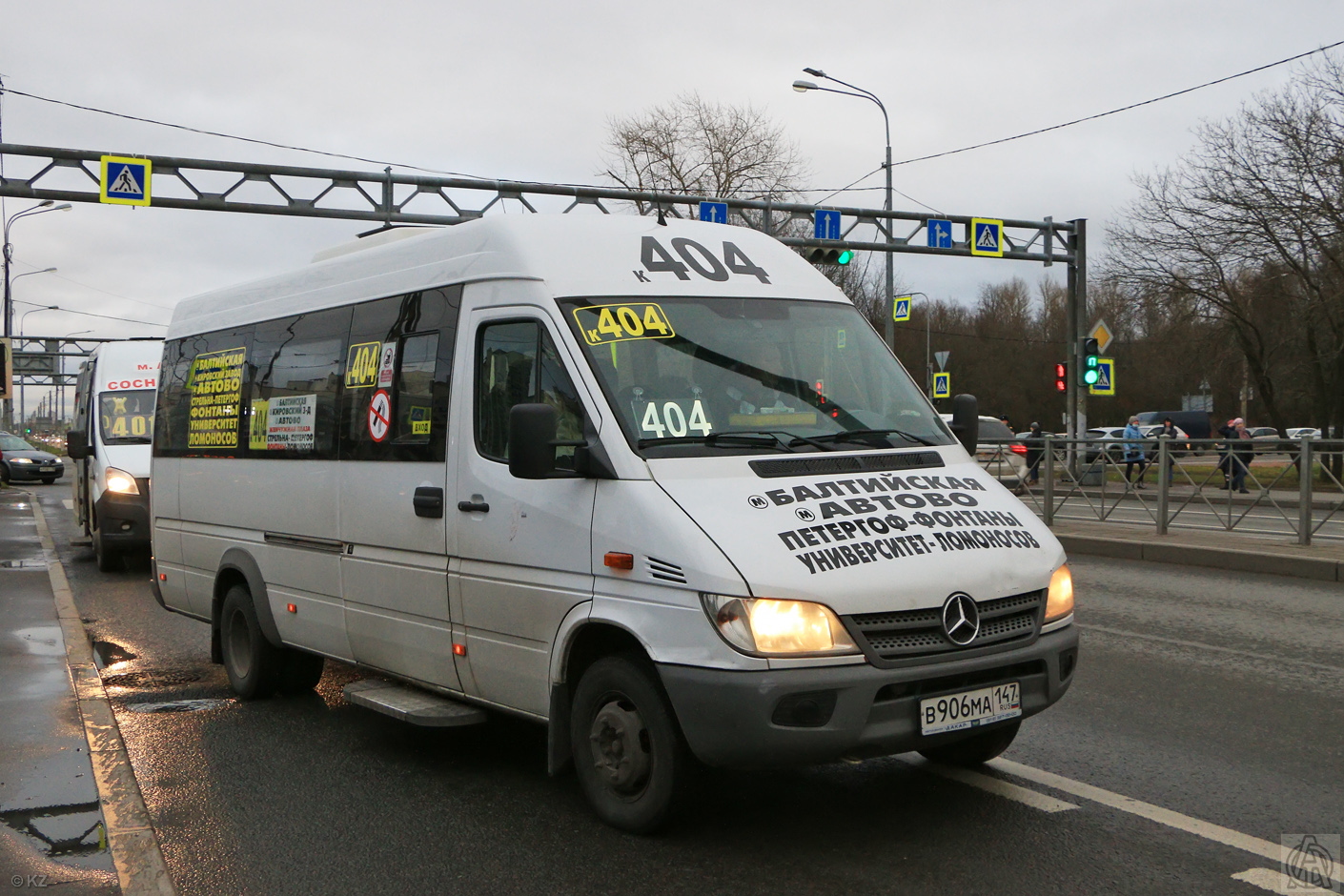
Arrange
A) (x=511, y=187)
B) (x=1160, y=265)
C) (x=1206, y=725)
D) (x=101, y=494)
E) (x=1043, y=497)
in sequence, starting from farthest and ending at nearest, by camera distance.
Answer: (x=1160, y=265)
(x=511, y=187)
(x=1043, y=497)
(x=101, y=494)
(x=1206, y=725)

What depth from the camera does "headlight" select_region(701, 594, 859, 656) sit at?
163 inches

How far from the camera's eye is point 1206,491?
14.6 meters

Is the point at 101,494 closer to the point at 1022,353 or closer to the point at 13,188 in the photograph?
the point at 13,188

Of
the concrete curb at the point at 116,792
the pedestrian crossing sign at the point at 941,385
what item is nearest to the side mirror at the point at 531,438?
the concrete curb at the point at 116,792

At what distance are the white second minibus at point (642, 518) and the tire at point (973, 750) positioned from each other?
0.05 ft

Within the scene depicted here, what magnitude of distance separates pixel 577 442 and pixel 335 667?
4.31m

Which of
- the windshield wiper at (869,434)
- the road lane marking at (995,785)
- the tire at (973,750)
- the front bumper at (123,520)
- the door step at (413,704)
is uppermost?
the windshield wiper at (869,434)

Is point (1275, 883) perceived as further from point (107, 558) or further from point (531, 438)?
point (107, 558)

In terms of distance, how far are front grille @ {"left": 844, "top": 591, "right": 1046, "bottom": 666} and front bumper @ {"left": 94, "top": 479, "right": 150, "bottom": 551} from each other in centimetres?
1174

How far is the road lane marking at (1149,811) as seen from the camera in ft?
14.4

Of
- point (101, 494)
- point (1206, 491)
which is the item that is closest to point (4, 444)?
point (101, 494)

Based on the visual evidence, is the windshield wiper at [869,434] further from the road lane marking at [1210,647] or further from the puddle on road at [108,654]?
the puddle on road at [108,654]

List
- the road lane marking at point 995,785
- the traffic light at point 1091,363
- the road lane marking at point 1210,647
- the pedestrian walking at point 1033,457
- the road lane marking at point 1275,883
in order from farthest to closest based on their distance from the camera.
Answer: the traffic light at point 1091,363 → the pedestrian walking at point 1033,457 → the road lane marking at point 1210,647 → the road lane marking at point 995,785 → the road lane marking at point 1275,883

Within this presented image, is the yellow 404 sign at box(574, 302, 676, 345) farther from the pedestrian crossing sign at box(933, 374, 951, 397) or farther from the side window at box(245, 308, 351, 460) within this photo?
the pedestrian crossing sign at box(933, 374, 951, 397)
